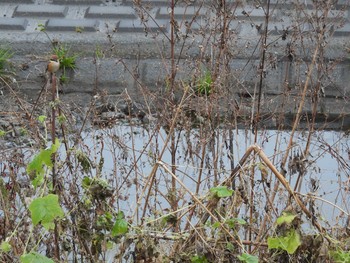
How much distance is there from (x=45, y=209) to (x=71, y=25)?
3.64m

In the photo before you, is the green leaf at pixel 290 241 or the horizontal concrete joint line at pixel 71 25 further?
the horizontal concrete joint line at pixel 71 25

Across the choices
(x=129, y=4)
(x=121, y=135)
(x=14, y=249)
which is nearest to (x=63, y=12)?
(x=129, y=4)

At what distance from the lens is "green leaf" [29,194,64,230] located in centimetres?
266

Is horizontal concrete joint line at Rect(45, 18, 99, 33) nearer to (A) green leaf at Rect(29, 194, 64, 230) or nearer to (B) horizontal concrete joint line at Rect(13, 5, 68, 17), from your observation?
(B) horizontal concrete joint line at Rect(13, 5, 68, 17)

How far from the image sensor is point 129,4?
6492 mm

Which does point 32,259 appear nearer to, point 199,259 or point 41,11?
point 199,259

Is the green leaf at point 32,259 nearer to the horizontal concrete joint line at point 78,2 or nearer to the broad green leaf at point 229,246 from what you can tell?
the broad green leaf at point 229,246

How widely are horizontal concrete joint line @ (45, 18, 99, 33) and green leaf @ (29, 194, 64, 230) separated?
3.56m

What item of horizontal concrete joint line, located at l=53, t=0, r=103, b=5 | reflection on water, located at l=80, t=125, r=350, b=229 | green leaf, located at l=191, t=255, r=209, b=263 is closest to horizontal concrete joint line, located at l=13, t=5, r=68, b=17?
horizontal concrete joint line, located at l=53, t=0, r=103, b=5

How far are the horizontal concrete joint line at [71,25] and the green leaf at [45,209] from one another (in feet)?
11.7

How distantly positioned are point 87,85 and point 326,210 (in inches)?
82.8

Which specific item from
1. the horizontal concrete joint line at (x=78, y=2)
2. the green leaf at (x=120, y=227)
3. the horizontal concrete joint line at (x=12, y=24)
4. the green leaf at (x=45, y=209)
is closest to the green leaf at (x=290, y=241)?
the green leaf at (x=120, y=227)

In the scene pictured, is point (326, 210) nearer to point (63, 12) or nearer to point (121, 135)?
point (121, 135)

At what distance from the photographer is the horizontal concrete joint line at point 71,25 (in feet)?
20.2
